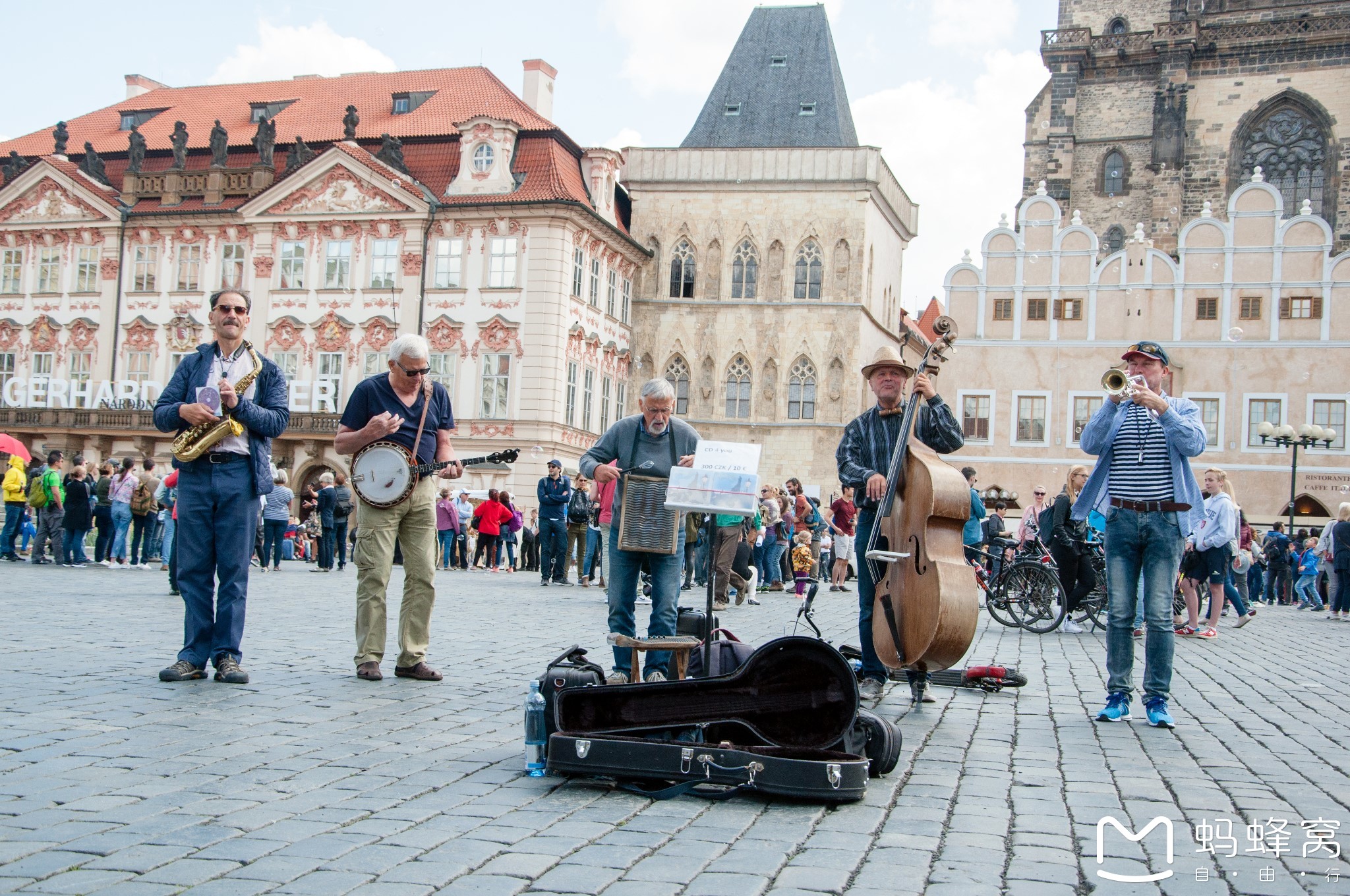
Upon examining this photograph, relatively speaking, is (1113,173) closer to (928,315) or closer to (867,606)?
(928,315)

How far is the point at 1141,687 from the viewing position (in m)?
9.21

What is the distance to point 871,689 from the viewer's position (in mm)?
7660

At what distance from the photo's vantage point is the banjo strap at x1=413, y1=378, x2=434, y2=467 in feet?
26.3

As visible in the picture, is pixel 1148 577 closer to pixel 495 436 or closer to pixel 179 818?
pixel 179 818

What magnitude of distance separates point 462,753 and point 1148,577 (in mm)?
A: 3858

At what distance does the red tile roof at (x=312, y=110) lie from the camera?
44.7 meters

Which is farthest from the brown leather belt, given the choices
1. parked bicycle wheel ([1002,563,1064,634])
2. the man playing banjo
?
parked bicycle wheel ([1002,563,1064,634])

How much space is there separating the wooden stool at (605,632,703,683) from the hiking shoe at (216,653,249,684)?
2.34m

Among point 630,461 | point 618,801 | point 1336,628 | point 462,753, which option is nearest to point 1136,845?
Answer: point 618,801

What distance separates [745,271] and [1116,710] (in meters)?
39.1

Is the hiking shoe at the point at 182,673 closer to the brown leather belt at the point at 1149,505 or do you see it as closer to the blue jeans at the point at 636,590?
the blue jeans at the point at 636,590

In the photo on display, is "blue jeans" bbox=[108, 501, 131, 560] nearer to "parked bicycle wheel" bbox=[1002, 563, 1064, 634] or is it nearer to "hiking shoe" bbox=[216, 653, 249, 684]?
"parked bicycle wheel" bbox=[1002, 563, 1064, 634]

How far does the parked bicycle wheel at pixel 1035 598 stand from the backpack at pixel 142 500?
13.6 metres

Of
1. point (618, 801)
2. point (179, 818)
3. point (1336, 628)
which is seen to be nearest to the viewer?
point (179, 818)
